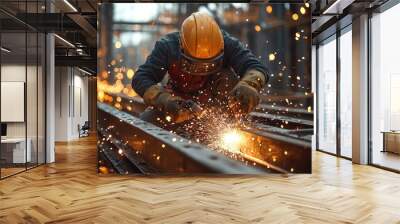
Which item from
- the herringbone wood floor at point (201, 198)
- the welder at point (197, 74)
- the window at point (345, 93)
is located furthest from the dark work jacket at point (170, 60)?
the window at point (345, 93)

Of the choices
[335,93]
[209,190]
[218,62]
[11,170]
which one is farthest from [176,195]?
[335,93]

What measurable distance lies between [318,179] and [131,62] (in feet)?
12.0

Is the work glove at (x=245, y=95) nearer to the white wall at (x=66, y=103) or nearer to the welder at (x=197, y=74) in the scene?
the welder at (x=197, y=74)

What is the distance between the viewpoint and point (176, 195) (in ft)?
16.1

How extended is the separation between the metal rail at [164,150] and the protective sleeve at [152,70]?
0.54 m

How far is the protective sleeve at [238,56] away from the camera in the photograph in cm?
619

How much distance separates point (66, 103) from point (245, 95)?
35.1ft

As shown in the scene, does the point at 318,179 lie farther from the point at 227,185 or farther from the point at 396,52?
the point at 396,52

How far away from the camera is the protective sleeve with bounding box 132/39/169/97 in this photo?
6.16m

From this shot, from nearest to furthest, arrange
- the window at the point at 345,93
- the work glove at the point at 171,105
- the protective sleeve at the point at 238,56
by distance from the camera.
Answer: the work glove at the point at 171,105 → the protective sleeve at the point at 238,56 → the window at the point at 345,93

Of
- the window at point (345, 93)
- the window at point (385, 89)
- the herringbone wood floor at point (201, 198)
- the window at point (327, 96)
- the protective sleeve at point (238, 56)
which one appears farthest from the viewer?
the window at point (327, 96)

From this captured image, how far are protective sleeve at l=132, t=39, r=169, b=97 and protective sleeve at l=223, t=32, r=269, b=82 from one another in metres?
1.03

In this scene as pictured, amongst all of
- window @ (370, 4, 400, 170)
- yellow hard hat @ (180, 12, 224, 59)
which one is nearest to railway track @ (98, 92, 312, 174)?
yellow hard hat @ (180, 12, 224, 59)

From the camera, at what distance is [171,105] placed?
6066mm
